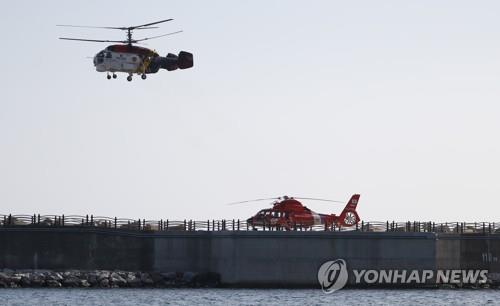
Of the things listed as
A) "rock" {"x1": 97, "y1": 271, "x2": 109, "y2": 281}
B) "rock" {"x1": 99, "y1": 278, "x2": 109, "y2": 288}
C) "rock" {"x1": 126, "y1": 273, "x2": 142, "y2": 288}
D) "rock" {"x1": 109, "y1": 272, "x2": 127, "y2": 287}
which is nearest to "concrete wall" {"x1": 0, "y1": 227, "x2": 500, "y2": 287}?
"rock" {"x1": 97, "y1": 271, "x2": 109, "y2": 281}

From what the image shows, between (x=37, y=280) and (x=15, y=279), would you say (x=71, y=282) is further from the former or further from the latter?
(x=15, y=279)

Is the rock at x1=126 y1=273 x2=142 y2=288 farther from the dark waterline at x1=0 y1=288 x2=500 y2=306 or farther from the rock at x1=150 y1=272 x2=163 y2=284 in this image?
the dark waterline at x1=0 y1=288 x2=500 y2=306

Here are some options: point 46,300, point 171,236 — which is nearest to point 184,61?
point 171,236

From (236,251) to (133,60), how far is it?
1349cm

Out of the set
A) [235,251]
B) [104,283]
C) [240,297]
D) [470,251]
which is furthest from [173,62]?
[470,251]

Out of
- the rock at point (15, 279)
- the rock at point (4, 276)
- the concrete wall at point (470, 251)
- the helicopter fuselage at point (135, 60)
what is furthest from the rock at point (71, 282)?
the concrete wall at point (470, 251)

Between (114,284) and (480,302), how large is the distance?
23628mm

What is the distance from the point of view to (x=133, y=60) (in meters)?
136

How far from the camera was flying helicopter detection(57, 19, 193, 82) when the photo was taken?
446ft

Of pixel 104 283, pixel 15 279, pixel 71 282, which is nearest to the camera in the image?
pixel 15 279

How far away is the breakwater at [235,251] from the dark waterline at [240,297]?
1487 millimetres

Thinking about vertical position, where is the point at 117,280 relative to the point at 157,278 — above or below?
below

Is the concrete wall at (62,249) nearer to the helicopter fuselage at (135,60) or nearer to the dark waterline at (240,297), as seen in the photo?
the dark waterline at (240,297)

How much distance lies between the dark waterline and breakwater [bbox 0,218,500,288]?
149 centimetres
